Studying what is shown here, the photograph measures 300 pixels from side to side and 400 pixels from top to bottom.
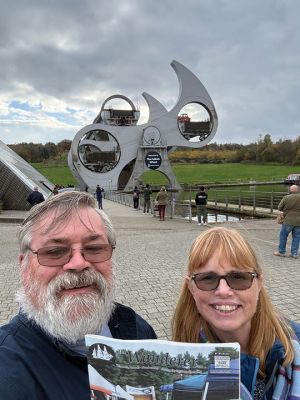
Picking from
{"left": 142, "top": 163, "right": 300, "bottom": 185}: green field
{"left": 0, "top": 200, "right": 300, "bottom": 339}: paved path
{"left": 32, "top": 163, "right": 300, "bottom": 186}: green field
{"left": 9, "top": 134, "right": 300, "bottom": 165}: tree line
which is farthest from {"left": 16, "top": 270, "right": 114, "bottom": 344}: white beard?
{"left": 9, "top": 134, "right": 300, "bottom": 165}: tree line

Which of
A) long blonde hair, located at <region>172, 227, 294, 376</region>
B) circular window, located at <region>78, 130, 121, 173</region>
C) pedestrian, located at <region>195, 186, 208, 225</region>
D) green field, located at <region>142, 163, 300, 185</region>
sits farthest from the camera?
green field, located at <region>142, 163, 300, 185</region>

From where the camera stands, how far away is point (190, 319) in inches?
67.4

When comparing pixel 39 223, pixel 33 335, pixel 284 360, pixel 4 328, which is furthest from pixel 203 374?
pixel 39 223

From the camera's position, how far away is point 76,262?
1554 millimetres

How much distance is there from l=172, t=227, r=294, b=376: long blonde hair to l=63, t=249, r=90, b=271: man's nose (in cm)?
52

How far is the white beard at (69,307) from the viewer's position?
1.49 m

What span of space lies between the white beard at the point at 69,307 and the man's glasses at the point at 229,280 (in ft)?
1.52

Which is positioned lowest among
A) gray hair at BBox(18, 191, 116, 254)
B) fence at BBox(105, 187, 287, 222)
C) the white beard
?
fence at BBox(105, 187, 287, 222)

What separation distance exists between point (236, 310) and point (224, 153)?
4041 inches

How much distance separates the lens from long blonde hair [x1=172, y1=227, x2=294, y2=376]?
4.99 feet

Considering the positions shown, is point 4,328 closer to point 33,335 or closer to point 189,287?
point 33,335

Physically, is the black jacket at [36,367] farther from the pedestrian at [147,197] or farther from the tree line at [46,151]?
the tree line at [46,151]

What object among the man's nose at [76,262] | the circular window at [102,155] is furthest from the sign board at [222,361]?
the circular window at [102,155]

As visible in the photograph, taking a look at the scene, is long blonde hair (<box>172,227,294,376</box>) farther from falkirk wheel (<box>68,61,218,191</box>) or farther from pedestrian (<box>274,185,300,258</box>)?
falkirk wheel (<box>68,61,218,191</box>)
